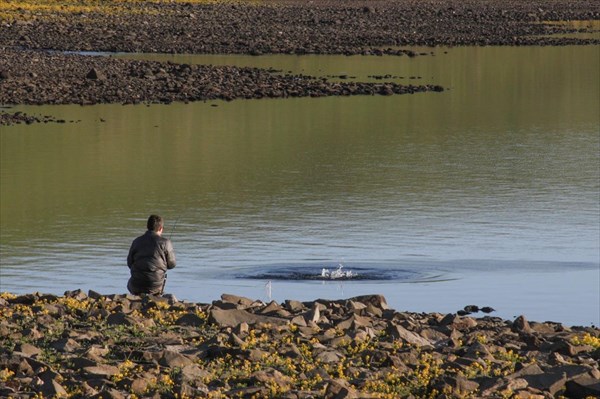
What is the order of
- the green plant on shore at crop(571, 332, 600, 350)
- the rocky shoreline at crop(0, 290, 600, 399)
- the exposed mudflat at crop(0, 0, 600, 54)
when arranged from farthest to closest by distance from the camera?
the exposed mudflat at crop(0, 0, 600, 54), the green plant on shore at crop(571, 332, 600, 350), the rocky shoreline at crop(0, 290, 600, 399)

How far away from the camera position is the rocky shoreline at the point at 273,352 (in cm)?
1282

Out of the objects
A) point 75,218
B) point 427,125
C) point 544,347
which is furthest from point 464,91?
point 544,347

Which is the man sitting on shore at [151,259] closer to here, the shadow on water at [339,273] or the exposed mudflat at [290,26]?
the shadow on water at [339,273]

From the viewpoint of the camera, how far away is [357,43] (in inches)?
3221

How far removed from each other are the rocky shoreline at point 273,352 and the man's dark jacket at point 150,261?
73 cm

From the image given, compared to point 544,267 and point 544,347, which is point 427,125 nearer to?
point 544,267

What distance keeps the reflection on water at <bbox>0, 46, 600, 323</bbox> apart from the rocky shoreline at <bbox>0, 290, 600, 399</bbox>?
5.29 meters

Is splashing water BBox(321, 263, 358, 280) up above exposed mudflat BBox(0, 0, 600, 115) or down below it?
below

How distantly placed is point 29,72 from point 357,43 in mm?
28879

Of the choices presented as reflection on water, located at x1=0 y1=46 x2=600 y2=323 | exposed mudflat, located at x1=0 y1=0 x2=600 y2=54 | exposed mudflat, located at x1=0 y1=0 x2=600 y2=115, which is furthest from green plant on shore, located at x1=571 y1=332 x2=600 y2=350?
exposed mudflat, located at x1=0 y1=0 x2=600 y2=54

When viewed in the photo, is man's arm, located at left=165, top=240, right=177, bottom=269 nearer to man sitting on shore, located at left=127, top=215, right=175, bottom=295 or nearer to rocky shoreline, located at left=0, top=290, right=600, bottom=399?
man sitting on shore, located at left=127, top=215, right=175, bottom=295

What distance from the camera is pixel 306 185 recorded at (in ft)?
117

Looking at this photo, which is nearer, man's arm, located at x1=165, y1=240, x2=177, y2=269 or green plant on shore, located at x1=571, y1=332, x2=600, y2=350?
green plant on shore, located at x1=571, y1=332, x2=600, y2=350

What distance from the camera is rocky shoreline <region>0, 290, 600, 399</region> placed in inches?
505
